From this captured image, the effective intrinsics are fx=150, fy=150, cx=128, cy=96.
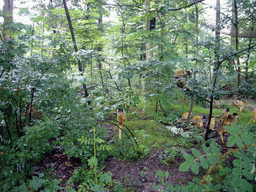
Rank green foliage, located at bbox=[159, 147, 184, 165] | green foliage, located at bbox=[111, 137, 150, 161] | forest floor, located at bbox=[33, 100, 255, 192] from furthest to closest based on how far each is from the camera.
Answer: green foliage, located at bbox=[111, 137, 150, 161], green foliage, located at bbox=[159, 147, 184, 165], forest floor, located at bbox=[33, 100, 255, 192]

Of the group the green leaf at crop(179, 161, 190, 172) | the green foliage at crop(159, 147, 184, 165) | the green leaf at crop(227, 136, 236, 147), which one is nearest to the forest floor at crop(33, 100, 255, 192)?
the green foliage at crop(159, 147, 184, 165)

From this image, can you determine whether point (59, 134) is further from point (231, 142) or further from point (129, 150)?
point (231, 142)

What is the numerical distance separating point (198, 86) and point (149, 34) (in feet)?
7.33

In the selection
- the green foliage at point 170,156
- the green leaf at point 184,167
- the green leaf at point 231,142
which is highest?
the green leaf at point 231,142

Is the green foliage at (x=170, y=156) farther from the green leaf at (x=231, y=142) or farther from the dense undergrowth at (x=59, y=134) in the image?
the green leaf at (x=231, y=142)

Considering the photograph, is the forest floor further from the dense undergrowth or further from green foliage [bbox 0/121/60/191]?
green foliage [bbox 0/121/60/191]

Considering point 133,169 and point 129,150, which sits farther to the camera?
point 129,150

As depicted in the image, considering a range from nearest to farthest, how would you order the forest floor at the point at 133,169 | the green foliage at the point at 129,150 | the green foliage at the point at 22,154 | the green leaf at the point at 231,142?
the green leaf at the point at 231,142 < the green foliage at the point at 22,154 < the forest floor at the point at 133,169 < the green foliage at the point at 129,150

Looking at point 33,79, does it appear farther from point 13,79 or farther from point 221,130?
point 221,130

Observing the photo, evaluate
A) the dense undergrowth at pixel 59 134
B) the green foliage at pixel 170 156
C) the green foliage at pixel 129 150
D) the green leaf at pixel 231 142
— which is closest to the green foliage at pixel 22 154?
the dense undergrowth at pixel 59 134

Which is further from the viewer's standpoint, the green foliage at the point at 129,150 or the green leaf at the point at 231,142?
the green foliage at the point at 129,150

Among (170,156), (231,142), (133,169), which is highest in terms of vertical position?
(231,142)

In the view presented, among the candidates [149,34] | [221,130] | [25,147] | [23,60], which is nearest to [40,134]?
[25,147]

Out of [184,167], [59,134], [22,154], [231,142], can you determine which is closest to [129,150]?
[59,134]
